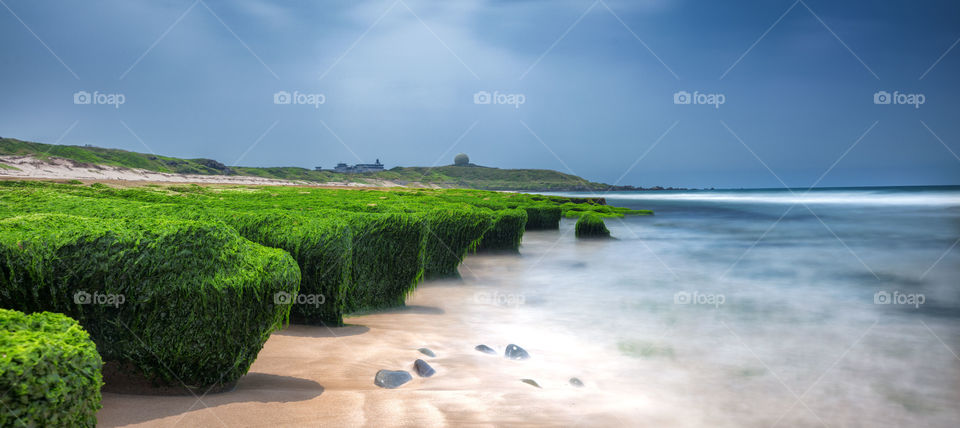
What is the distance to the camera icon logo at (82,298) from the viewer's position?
3.49 m

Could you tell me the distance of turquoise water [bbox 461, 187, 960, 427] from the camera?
5445 millimetres

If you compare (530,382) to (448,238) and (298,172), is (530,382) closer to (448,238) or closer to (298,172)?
→ (448,238)

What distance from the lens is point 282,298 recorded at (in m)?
4.06

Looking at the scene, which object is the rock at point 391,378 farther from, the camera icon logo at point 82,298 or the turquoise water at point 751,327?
the camera icon logo at point 82,298

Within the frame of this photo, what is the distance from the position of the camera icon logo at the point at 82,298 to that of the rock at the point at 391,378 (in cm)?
235

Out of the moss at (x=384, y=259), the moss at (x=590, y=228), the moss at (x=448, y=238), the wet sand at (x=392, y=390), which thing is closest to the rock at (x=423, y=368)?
the wet sand at (x=392, y=390)

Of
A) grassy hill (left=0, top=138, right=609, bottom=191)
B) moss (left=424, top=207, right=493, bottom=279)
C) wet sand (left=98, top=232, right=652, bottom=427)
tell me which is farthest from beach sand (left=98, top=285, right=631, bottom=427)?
grassy hill (left=0, top=138, right=609, bottom=191)

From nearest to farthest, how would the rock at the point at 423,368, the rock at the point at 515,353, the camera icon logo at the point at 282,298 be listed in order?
the camera icon logo at the point at 282,298, the rock at the point at 423,368, the rock at the point at 515,353

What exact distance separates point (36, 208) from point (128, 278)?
3057 millimetres

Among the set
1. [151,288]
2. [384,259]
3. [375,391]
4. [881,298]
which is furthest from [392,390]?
[881,298]

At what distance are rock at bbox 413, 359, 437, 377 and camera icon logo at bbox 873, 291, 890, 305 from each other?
34.7 ft

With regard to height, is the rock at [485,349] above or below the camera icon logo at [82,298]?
below

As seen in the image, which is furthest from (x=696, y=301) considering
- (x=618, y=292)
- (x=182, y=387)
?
(x=182, y=387)

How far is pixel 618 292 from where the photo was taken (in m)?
11.3
